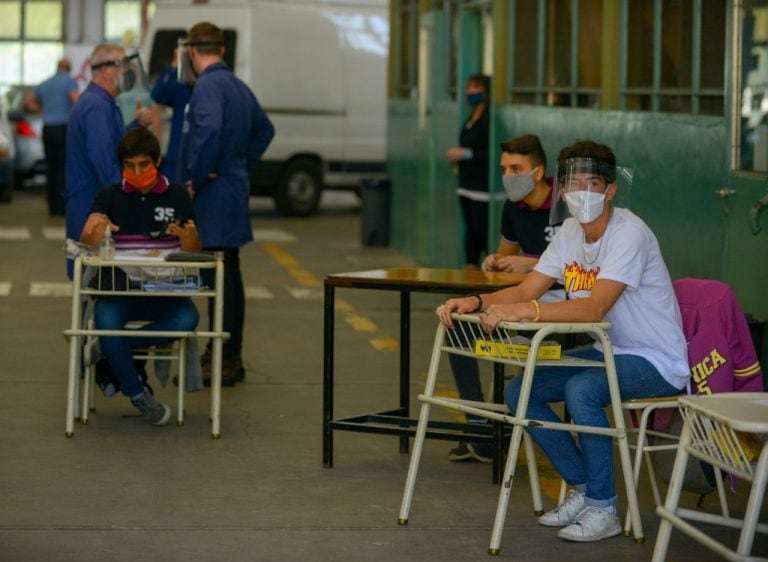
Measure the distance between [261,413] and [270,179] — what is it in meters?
11.9

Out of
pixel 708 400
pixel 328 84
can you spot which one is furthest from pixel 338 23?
pixel 708 400

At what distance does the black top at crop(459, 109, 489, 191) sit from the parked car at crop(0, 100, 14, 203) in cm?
914

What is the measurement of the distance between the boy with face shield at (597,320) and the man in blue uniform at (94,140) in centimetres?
346

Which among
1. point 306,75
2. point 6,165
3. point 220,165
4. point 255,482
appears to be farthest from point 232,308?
point 6,165

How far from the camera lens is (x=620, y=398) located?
5766 mm

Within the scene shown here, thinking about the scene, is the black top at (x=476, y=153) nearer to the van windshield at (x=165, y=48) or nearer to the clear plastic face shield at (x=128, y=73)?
the clear plastic face shield at (x=128, y=73)

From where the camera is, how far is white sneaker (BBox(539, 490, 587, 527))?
19.5 ft

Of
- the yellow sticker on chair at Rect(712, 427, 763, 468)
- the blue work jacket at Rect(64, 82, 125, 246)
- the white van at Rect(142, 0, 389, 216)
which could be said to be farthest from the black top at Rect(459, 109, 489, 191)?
the yellow sticker on chair at Rect(712, 427, 763, 468)

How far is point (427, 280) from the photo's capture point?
650 centimetres

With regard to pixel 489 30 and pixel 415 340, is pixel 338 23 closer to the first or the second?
pixel 489 30

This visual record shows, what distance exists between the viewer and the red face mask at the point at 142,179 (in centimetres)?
781

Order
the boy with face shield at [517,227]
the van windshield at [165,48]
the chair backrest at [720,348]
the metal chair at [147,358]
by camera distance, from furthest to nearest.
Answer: the van windshield at [165,48], the metal chair at [147,358], the boy with face shield at [517,227], the chair backrest at [720,348]

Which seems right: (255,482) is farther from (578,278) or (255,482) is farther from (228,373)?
(228,373)

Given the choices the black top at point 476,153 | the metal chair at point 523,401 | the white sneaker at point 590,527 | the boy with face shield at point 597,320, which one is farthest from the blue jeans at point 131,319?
the black top at point 476,153
